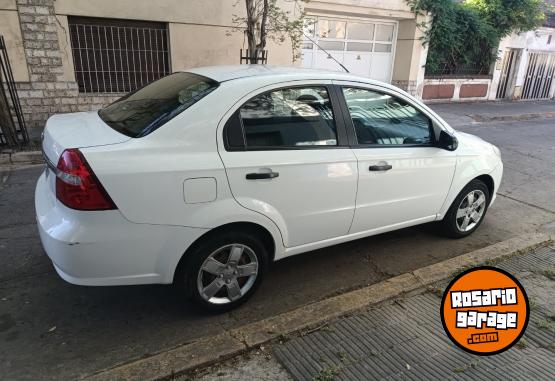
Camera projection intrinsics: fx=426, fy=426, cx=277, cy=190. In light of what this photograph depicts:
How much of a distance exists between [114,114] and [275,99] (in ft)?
3.92

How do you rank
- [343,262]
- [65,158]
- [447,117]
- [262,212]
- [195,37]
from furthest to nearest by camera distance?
[447,117] < [195,37] < [343,262] < [262,212] < [65,158]

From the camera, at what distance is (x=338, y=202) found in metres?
3.21

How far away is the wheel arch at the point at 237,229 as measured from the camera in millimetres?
2711

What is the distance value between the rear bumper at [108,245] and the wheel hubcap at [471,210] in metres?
2.81

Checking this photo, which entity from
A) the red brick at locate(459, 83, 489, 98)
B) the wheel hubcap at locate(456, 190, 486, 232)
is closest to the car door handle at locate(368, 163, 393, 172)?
the wheel hubcap at locate(456, 190, 486, 232)

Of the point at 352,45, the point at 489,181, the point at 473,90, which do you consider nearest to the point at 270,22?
the point at 352,45

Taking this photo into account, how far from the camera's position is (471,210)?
14.2ft

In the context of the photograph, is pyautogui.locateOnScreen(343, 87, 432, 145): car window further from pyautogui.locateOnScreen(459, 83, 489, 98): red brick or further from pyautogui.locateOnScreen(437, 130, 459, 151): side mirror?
pyautogui.locateOnScreen(459, 83, 489, 98): red brick

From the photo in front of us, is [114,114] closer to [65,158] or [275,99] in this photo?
[65,158]

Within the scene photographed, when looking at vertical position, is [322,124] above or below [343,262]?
above

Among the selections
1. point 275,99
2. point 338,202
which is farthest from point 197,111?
point 338,202

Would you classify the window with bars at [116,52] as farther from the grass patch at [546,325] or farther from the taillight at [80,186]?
the grass patch at [546,325]

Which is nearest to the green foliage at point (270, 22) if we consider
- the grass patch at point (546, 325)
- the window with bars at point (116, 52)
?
the window with bars at point (116, 52)

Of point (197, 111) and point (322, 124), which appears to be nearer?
point (197, 111)
